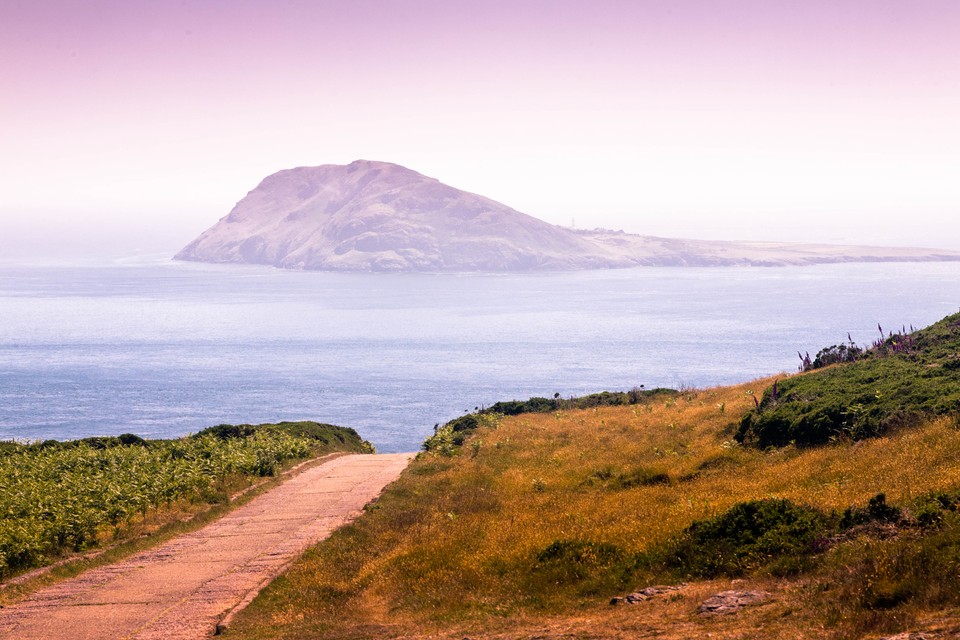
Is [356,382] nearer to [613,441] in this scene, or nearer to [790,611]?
[613,441]

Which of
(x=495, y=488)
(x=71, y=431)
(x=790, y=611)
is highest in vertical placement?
(x=790, y=611)

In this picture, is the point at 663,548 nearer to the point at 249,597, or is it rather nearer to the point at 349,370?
the point at 249,597

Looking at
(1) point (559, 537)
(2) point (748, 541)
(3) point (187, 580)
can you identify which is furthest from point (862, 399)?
(3) point (187, 580)

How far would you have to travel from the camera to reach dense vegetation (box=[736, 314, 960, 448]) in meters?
23.0

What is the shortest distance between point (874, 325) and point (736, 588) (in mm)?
198729

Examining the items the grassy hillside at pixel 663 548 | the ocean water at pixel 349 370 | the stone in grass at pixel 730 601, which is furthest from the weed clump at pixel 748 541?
the ocean water at pixel 349 370

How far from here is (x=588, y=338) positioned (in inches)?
7082

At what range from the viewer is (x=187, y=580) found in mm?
16906

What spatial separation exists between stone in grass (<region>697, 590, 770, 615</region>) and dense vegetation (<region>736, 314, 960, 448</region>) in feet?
40.2

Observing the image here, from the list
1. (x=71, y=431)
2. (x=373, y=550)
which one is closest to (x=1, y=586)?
(x=373, y=550)

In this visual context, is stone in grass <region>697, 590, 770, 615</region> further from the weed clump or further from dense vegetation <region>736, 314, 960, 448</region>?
dense vegetation <region>736, 314, 960, 448</region>

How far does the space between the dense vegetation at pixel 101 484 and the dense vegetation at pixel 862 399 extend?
1657 centimetres

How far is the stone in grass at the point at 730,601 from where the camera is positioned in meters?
11.5

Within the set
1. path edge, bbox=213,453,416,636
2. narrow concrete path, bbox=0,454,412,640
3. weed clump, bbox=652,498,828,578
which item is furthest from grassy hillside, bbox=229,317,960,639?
narrow concrete path, bbox=0,454,412,640
